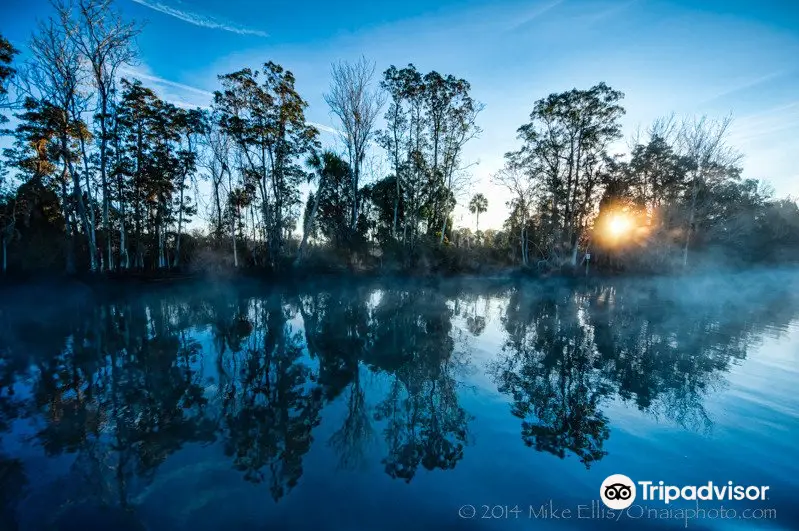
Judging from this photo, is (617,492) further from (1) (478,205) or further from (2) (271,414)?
(1) (478,205)

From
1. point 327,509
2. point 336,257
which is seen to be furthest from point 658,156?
point 327,509

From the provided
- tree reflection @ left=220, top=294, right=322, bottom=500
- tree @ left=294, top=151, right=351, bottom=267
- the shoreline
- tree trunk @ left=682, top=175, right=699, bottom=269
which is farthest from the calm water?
tree trunk @ left=682, top=175, right=699, bottom=269

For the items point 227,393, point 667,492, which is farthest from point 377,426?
point 667,492

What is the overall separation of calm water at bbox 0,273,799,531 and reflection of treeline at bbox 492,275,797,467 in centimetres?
5

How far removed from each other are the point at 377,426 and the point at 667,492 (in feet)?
9.51

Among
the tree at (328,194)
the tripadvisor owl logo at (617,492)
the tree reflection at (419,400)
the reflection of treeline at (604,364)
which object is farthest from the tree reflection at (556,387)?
the tree at (328,194)

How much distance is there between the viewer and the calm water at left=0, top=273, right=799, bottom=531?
102 inches

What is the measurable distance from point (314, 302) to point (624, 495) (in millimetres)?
12747

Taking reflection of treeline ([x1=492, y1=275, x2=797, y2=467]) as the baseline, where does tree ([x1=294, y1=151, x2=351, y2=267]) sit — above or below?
above

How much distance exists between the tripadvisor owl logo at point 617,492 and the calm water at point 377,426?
0.25 ft

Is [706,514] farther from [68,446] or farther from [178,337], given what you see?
[178,337]

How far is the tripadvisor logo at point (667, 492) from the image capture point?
2.78 m

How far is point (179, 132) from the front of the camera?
24.8 metres

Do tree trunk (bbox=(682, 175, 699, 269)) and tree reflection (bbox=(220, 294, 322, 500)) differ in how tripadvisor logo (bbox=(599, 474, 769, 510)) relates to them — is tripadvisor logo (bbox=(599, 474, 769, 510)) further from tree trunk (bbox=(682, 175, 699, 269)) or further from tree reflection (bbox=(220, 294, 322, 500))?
tree trunk (bbox=(682, 175, 699, 269))
